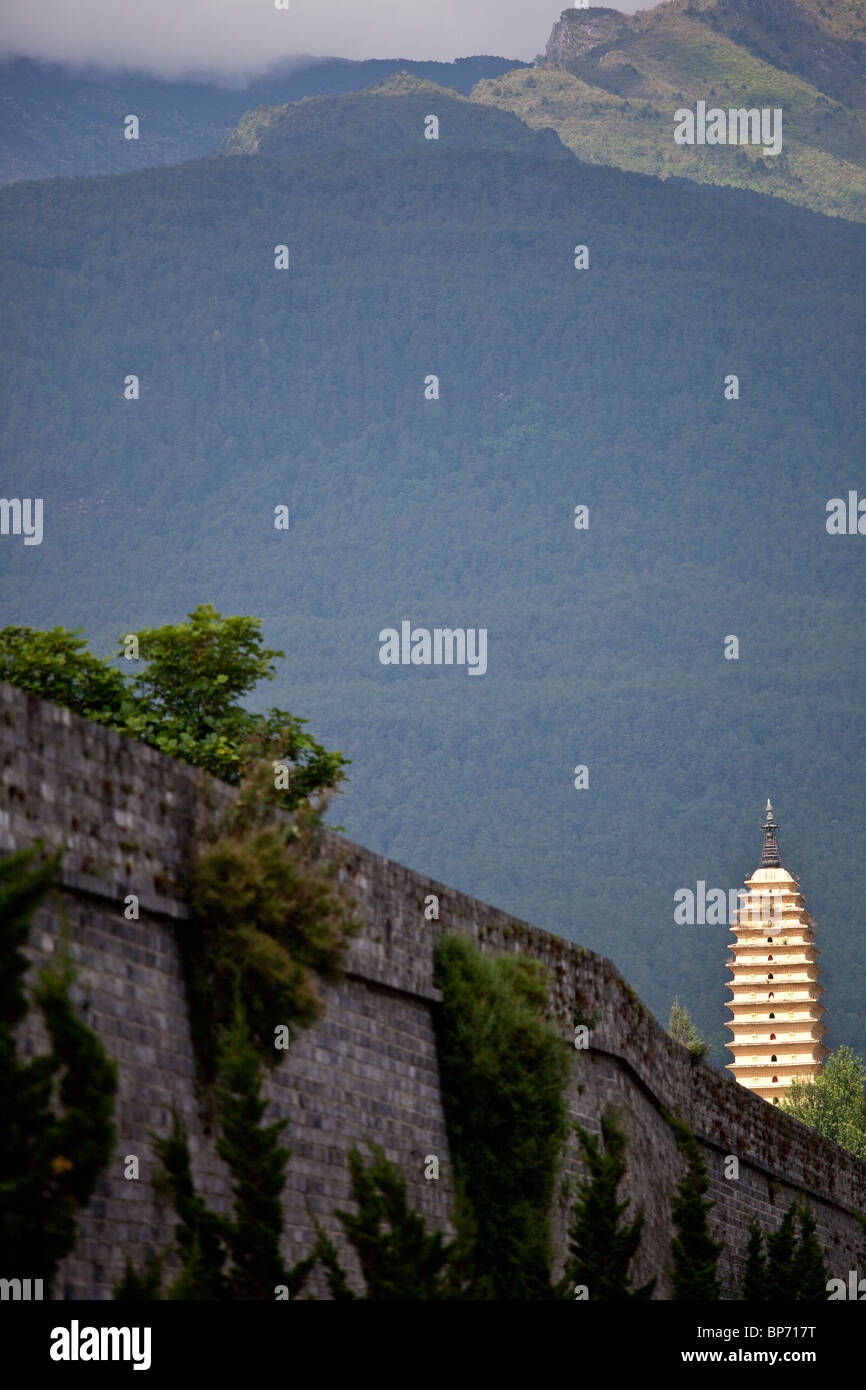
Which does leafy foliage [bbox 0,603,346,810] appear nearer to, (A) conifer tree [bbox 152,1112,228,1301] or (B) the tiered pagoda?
(A) conifer tree [bbox 152,1112,228,1301]

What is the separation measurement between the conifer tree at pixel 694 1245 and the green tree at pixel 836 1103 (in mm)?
66532

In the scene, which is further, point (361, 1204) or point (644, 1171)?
point (644, 1171)

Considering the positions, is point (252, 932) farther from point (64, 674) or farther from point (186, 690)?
point (186, 690)

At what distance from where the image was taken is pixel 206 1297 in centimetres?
1638

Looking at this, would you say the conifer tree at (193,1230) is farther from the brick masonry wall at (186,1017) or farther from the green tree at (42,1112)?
the green tree at (42,1112)

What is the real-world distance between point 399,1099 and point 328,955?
3173mm

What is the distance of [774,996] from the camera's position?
122 m

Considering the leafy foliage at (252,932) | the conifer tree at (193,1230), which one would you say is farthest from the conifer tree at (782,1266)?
the conifer tree at (193,1230)

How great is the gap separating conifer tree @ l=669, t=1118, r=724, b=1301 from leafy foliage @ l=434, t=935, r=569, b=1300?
149 inches

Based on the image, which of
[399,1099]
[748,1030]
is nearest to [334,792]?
[399,1099]

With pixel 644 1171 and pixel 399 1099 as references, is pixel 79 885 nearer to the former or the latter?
pixel 399 1099
